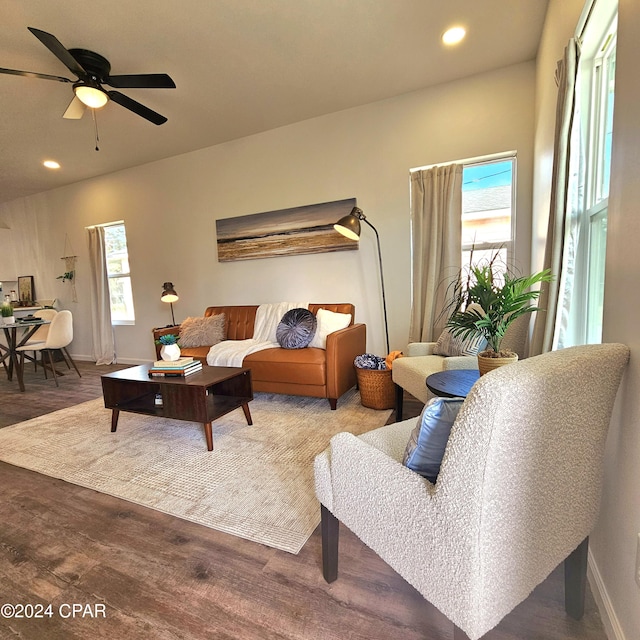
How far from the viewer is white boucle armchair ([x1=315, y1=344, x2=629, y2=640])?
24.9 inches

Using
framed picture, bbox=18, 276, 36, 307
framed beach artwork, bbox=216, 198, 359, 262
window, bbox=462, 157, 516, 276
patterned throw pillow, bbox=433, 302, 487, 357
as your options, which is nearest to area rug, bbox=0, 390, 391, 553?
patterned throw pillow, bbox=433, 302, 487, 357

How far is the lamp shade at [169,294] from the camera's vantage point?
165 inches

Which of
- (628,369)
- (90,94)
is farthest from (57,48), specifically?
(628,369)

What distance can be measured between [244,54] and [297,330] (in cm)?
218

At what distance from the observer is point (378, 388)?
271cm

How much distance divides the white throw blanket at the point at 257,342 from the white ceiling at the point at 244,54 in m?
1.97

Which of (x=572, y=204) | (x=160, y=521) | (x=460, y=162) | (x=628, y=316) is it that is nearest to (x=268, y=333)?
(x=160, y=521)

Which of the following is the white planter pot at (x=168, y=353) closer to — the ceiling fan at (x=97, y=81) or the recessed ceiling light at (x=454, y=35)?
the ceiling fan at (x=97, y=81)

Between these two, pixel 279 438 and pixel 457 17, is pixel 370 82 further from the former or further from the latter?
pixel 279 438

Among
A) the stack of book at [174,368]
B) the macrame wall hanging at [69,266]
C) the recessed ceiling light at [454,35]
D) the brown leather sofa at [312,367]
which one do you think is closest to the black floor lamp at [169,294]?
the brown leather sofa at [312,367]

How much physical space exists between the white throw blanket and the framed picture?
181 inches

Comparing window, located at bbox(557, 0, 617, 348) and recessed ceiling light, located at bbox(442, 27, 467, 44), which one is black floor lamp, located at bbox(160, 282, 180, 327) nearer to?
recessed ceiling light, located at bbox(442, 27, 467, 44)

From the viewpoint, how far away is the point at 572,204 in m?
1.54

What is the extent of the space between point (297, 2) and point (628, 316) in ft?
7.96
